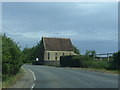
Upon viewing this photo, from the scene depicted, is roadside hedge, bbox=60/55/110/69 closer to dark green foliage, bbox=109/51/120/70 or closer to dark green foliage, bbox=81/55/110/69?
dark green foliage, bbox=81/55/110/69

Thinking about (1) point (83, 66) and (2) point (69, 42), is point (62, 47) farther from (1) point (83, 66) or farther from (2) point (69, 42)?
(1) point (83, 66)

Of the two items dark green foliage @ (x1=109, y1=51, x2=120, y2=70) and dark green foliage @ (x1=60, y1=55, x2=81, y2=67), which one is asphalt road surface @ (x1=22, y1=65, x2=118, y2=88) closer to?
dark green foliage @ (x1=109, y1=51, x2=120, y2=70)

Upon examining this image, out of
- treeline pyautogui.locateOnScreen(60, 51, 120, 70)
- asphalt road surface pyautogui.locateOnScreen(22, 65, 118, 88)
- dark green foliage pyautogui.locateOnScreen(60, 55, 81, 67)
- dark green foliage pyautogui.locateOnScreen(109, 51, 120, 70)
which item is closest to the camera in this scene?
asphalt road surface pyautogui.locateOnScreen(22, 65, 118, 88)

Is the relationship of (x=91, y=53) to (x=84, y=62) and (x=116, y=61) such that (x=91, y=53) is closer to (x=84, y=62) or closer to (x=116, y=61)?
(x=84, y=62)

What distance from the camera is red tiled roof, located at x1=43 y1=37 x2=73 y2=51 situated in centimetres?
8375

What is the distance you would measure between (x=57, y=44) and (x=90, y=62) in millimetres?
41255

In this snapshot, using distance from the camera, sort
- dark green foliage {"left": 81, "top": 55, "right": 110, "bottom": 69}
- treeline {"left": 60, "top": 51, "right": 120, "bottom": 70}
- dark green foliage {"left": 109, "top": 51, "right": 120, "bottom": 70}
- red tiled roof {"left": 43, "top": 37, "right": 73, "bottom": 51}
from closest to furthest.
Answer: dark green foliage {"left": 109, "top": 51, "right": 120, "bottom": 70}, treeline {"left": 60, "top": 51, "right": 120, "bottom": 70}, dark green foliage {"left": 81, "top": 55, "right": 110, "bottom": 69}, red tiled roof {"left": 43, "top": 37, "right": 73, "bottom": 51}

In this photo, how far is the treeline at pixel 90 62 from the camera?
114 feet

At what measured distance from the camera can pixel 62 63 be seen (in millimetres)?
57406

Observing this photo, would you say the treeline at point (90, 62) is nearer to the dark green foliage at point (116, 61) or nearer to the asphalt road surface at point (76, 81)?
the dark green foliage at point (116, 61)

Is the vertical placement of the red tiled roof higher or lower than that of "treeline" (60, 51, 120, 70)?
higher

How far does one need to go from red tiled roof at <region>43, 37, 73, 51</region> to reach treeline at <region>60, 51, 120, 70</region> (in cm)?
2634

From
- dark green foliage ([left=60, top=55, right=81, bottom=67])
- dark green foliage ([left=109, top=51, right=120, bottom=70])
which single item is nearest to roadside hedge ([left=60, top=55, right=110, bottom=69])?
dark green foliage ([left=60, top=55, right=81, bottom=67])

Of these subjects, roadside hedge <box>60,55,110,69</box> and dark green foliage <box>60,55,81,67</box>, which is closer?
roadside hedge <box>60,55,110,69</box>
